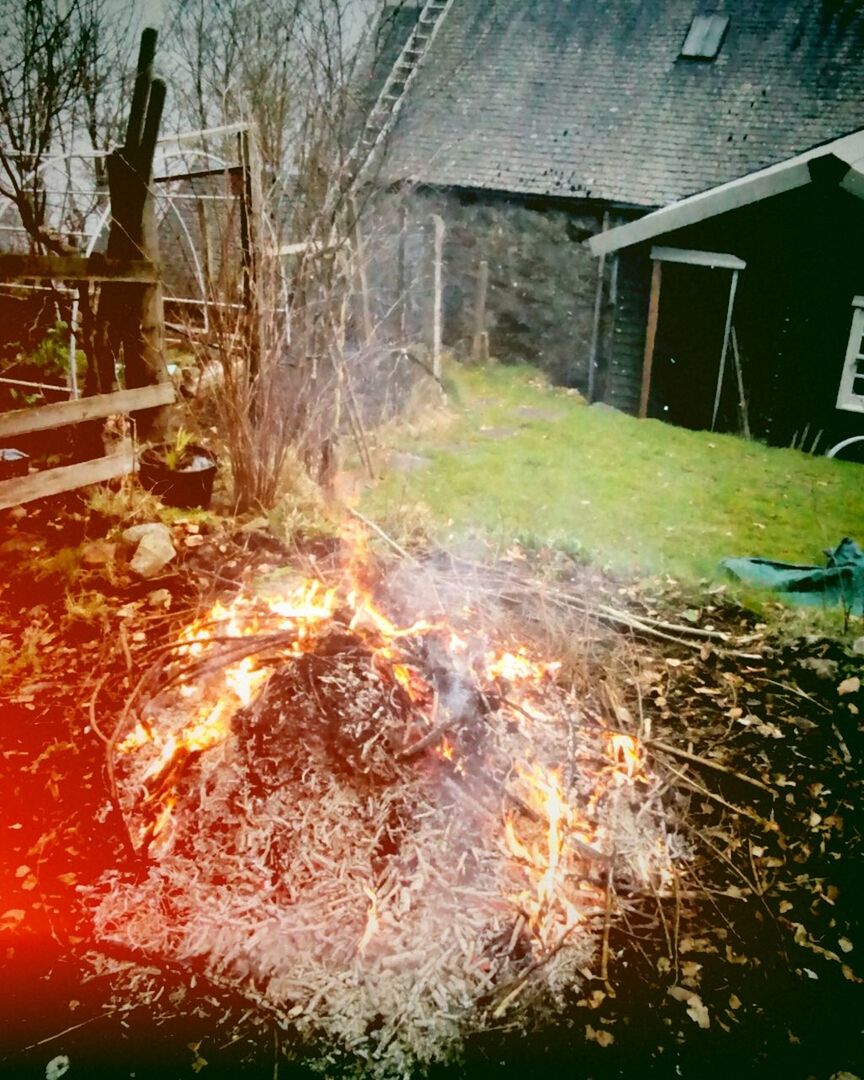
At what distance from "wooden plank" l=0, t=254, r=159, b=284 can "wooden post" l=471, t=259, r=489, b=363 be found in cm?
1053

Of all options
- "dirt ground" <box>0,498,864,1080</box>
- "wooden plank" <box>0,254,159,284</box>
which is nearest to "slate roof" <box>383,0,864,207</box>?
"wooden plank" <box>0,254,159,284</box>

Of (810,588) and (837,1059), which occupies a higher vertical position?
(810,588)

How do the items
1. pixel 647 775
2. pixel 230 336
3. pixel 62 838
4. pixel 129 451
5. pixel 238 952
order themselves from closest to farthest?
1. pixel 238 952
2. pixel 62 838
3. pixel 647 775
4. pixel 230 336
5. pixel 129 451

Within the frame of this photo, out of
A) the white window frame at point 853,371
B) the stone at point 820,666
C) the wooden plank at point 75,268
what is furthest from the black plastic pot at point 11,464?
the white window frame at point 853,371

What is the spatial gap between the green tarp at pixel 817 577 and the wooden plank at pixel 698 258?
748cm

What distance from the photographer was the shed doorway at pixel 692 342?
497 inches

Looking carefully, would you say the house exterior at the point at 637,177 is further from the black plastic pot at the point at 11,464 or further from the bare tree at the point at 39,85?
the black plastic pot at the point at 11,464

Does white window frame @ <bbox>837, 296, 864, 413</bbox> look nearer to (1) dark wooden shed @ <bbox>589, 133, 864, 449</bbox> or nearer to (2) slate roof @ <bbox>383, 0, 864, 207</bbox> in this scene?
(1) dark wooden shed @ <bbox>589, 133, 864, 449</bbox>

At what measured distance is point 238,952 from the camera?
3.16 m

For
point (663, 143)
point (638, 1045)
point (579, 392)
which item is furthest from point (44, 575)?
point (663, 143)

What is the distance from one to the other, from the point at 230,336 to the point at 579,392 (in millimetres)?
10150

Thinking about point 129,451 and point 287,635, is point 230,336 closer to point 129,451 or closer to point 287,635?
point 129,451

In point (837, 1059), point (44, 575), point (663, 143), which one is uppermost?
point (663, 143)

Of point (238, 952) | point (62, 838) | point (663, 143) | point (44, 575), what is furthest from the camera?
point (663, 143)
